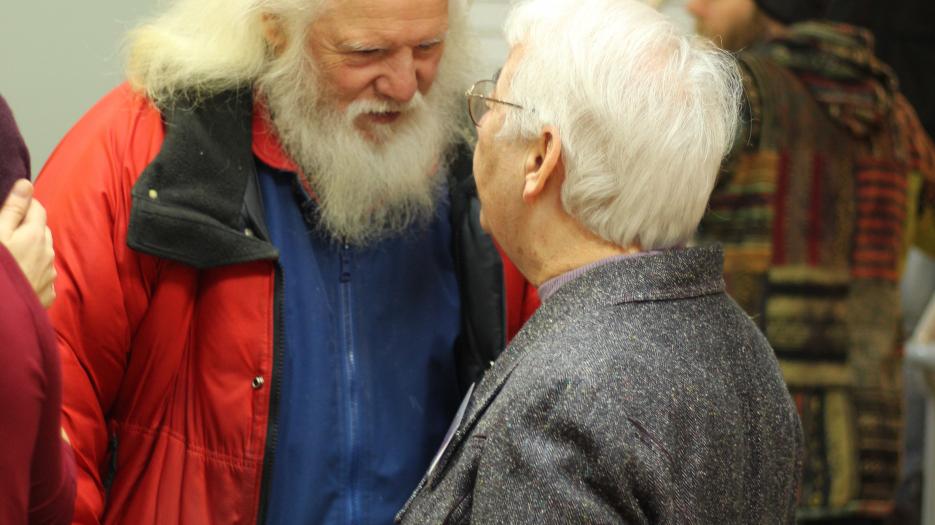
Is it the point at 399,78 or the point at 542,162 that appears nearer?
the point at 542,162

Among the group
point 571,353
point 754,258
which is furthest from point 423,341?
point 754,258

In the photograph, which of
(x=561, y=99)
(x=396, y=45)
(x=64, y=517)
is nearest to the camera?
(x=64, y=517)

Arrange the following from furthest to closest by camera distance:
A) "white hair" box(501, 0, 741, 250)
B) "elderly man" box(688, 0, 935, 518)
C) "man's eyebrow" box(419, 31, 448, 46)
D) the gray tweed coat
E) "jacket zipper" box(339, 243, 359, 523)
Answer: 1. "elderly man" box(688, 0, 935, 518)
2. "man's eyebrow" box(419, 31, 448, 46)
3. "jacket zipper" box(339, 243, 359, 523)
4. "white hair" box(501, 0, 741, 250)
5. the gray tweed coat

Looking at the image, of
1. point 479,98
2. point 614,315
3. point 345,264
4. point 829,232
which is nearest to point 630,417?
point 614,315

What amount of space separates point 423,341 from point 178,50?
2.45 ft

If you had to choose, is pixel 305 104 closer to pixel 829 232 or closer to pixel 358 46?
pixel 358 46

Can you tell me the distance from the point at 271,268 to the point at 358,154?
347mm

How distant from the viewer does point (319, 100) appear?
2.43m

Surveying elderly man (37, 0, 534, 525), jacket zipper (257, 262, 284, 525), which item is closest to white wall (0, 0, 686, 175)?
elderly man (37, 0, 534, 525)

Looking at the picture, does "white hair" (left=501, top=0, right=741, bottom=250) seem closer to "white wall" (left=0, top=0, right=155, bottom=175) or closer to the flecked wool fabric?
the flecked wool fabric

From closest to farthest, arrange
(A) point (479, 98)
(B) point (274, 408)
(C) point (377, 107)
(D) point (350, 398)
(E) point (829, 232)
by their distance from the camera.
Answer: (A) point (479, 98) < (B) point (274, 408) < (D) point (350, 398) < (C) point (377, 107) < (E) point (829, 232)

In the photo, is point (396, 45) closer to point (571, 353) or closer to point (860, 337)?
point (571, 353)

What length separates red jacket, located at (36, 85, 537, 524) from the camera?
214 centimetres

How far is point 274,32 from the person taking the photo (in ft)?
7.98
